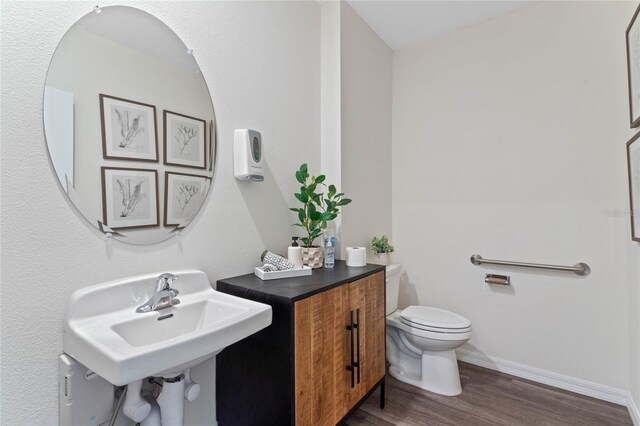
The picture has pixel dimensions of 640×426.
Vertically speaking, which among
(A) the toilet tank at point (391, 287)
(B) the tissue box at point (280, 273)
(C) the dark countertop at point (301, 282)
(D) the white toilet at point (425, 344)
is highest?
(B) the tissue box at point (280, 273)

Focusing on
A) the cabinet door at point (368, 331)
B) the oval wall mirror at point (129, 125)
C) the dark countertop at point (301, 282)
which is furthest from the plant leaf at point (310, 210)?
the oval wall mirror at point (129, 125)

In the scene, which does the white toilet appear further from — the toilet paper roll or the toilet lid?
the toilet paper roll

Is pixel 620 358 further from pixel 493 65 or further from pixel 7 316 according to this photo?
pixel 7 316

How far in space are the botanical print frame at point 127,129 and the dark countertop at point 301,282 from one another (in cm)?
66

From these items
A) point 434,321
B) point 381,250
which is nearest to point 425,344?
point 434,321

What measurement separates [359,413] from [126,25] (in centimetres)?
218

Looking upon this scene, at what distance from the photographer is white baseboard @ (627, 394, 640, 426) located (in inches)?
63.0

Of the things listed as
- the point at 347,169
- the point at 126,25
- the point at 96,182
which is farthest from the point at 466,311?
the point at 126,25

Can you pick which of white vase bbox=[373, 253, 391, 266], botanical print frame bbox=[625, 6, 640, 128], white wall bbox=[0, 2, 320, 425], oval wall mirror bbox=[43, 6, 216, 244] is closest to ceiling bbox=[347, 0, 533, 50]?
white wall bbox=[0, 2, 320, 425]

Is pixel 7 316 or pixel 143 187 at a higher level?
pixel 143 187

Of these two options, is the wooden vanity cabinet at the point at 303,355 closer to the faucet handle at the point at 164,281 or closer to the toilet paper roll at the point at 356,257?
A: the toilet paper roll at the point at 356,257

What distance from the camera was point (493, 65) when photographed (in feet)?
7.55

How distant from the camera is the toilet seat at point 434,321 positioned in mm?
1896

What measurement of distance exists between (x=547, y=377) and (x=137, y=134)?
9.18 ft
